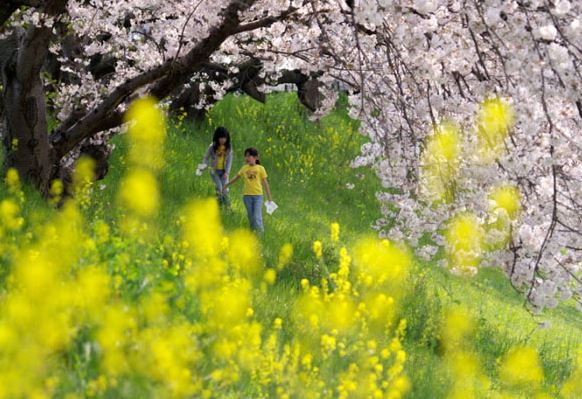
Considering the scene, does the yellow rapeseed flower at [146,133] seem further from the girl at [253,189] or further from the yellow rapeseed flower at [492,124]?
the yellow rapeseed flower at [492,124]

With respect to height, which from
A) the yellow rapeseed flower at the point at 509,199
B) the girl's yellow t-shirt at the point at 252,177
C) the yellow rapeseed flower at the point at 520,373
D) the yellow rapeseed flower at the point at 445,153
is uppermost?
the yellow rapeseed flower at the point at 445,153

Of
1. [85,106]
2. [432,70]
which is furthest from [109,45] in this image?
[432,70]

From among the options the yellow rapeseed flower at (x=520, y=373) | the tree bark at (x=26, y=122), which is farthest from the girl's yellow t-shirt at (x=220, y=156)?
the yellow rapeseed flower at (x=520, y=373)

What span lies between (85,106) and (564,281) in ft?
19.0

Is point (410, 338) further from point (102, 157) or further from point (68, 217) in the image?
point (102, 157)

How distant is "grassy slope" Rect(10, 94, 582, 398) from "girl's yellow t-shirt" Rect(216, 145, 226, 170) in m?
0.49

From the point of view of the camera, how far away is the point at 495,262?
8734 millimetres

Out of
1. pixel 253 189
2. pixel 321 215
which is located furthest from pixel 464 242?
pixel 321 215

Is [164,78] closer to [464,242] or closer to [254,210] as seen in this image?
[254,210]

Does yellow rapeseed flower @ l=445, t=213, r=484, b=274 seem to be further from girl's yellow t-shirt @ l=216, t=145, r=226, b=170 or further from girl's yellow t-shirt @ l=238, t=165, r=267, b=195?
girl's yellow t-shirt @ l=216, t=145, r=226, b=170

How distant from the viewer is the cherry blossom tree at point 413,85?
4867mm

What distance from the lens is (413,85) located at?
6633 mm

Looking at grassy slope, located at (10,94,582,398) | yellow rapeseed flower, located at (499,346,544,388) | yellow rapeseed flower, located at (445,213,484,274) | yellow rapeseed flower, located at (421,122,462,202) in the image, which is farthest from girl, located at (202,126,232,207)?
yellow rapeseed flower, located at (499,346,544,388)

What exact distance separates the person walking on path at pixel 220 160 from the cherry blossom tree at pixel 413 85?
1392 mm
